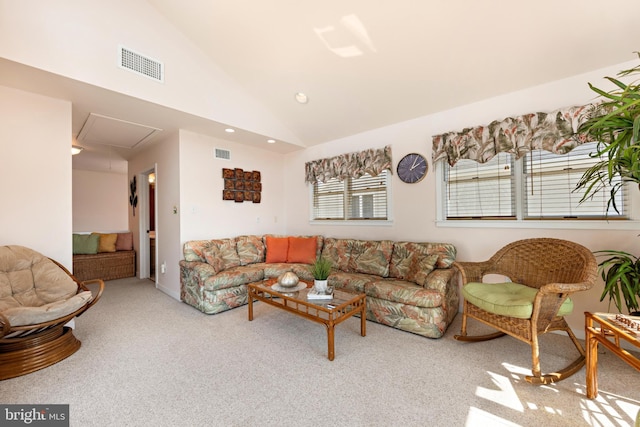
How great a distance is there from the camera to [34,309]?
6.59 feet

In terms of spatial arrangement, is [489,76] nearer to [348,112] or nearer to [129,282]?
[348,112]

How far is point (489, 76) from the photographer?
2.69m

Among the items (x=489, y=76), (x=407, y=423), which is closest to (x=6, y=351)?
(x=407, y=423)

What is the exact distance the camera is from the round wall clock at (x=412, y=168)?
11.2 ft

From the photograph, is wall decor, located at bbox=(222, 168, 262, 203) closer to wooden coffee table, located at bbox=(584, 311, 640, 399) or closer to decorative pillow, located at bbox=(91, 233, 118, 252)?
decorative pillow, located at bbox=(91, 233, 118, 252)

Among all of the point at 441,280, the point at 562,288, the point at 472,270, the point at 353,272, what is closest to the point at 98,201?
the point at 353,272

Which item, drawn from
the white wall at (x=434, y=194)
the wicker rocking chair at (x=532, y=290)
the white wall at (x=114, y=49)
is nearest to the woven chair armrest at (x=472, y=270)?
the wicker rocking chair at (x=532, y=290)

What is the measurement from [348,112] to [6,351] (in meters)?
4.04

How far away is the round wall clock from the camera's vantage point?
341 centimetres

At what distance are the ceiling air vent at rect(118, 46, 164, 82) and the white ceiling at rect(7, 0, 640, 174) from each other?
29cm

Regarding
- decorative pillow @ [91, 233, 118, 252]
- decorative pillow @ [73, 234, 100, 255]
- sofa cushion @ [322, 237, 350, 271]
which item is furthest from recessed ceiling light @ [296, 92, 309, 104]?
decorative pillow @ [73, 234, 100, 255]

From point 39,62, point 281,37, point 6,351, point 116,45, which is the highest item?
point 281,37

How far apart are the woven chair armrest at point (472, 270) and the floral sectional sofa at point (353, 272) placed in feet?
0.59

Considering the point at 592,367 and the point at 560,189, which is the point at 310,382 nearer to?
the point at 592,367
